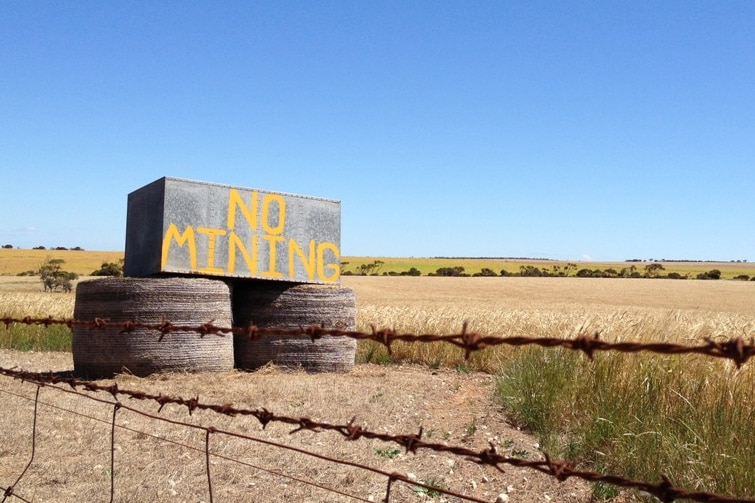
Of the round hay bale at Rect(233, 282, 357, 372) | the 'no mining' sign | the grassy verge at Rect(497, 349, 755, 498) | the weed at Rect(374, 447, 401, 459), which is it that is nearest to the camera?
the grassy verge at Rect(497, 349, 755, 498)

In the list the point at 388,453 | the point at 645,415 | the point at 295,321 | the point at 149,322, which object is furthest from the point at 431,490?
the point at 295,321

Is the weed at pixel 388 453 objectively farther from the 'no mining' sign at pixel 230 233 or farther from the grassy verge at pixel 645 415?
the 'no mining' sign at pixel 230 233

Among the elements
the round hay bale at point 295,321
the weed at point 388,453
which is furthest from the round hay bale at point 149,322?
the weed at point 388,453

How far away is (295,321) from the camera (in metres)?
9.32

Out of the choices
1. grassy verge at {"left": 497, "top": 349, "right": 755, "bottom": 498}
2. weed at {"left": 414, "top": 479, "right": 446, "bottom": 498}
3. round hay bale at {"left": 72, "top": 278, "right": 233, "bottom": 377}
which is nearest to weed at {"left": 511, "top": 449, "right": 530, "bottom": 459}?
grassy verge at {"left": 497, "top": 349, "right": 755, "bottom": 498}

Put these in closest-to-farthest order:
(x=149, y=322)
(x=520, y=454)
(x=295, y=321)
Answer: (x=520, y=454), (x=149, y=322), (x=295, y=321)

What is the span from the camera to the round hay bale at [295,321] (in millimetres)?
9219

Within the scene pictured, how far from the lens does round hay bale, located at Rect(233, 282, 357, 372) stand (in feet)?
30.2

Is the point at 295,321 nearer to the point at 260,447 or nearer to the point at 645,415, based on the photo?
the point at 260,447

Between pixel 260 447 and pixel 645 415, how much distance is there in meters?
2.85

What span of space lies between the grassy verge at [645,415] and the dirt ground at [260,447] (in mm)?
271

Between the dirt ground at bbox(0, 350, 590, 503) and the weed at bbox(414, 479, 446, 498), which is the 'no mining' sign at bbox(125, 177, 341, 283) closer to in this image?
the dirt ground at bbox(0, 350, 590, 503)

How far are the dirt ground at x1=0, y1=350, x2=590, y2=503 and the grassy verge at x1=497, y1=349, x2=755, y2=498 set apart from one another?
27cm

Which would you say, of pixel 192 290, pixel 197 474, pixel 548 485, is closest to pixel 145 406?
pixel 192 290
